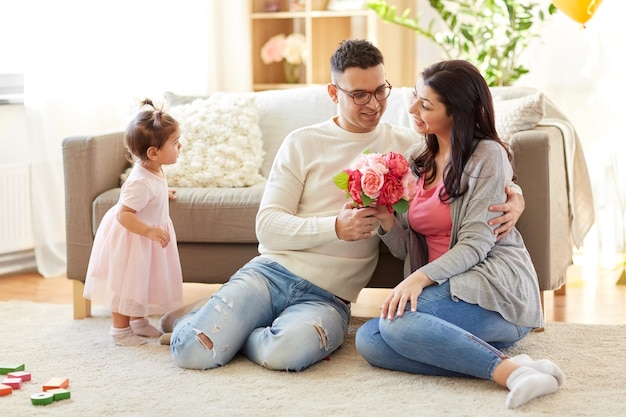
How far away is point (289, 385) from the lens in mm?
2477

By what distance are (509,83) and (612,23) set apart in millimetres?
561

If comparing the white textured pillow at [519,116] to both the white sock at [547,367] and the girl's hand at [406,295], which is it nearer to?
the girl's hand at [406,295]

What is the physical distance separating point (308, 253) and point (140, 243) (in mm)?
597

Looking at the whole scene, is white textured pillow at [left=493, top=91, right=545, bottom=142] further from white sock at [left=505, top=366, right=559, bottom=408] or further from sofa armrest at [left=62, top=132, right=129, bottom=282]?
sofa armrest at [left=62, top=132, right=129, bottom=282]

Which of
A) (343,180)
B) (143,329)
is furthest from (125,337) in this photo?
(343,180)

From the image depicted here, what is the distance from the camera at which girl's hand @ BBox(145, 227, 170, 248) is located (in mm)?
2957

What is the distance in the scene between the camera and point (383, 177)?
2.42 metres

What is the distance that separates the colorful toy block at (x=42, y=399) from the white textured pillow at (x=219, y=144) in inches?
52.0

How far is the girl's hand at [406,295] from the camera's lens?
2463 mm

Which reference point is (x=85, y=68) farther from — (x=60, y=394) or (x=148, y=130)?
(x=60, y=394)

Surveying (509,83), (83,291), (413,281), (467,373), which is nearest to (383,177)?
(413,281)

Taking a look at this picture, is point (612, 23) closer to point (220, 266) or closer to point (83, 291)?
point (220, 266)

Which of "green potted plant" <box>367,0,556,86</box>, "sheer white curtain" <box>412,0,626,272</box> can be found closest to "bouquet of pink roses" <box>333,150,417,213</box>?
"sheer white curtain" <box>412,0,626,272</box>

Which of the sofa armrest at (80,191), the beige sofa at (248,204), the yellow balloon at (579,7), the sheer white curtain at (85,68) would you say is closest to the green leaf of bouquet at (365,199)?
the beige sofa at (248,204)
